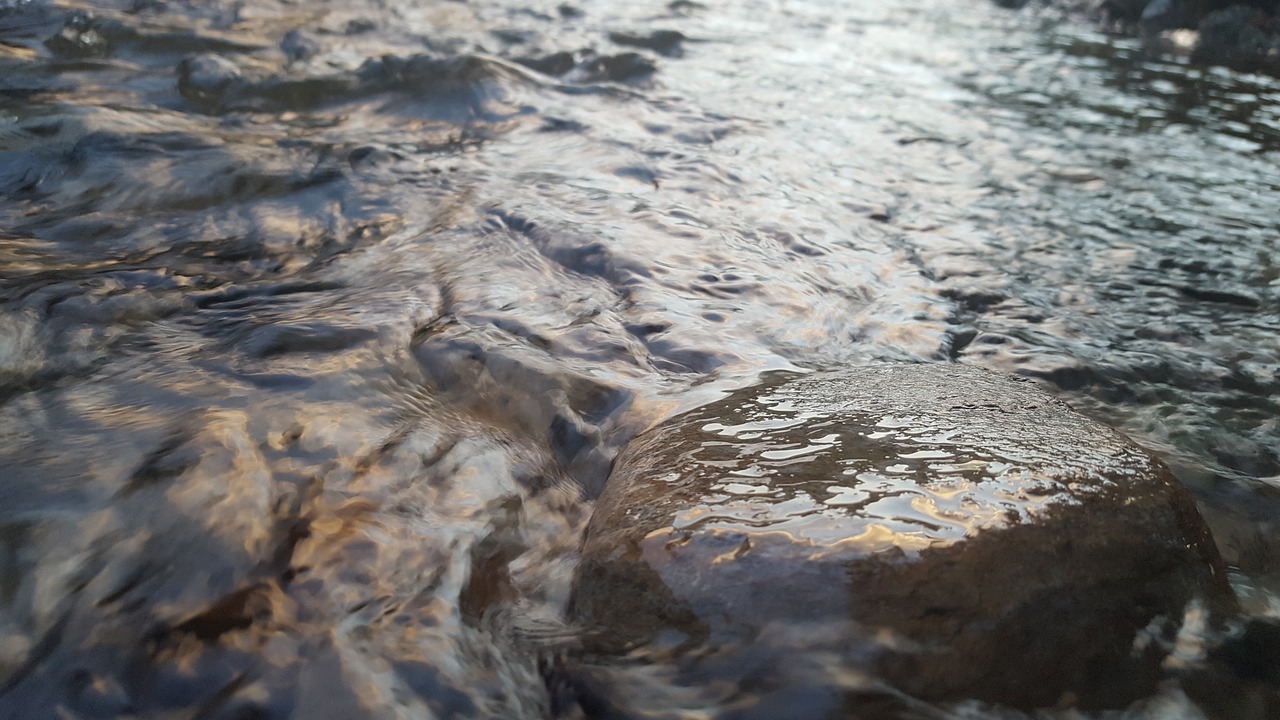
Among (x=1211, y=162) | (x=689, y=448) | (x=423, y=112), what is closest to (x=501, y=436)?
(x=689, y=448)

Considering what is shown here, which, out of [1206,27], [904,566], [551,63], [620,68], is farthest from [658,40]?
[904,566]

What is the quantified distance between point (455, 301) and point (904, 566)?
2.02 meters

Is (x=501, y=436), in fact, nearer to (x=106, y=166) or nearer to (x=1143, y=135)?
(x=106, y=166)

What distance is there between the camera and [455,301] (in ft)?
10.9

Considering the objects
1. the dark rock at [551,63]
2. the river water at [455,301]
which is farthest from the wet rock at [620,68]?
the dark rock at [551,63]

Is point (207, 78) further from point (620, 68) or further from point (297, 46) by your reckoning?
point (620, 68)

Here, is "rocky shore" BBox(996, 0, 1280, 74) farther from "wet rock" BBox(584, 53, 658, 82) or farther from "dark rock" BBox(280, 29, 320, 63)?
"dark rock" BBox(280, 29, 320, 63)

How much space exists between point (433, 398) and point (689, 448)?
87 centimetres

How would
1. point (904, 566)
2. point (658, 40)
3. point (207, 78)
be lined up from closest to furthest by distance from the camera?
point (904, 566)
point (207, 78)
point (658, 40)

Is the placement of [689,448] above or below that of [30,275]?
above

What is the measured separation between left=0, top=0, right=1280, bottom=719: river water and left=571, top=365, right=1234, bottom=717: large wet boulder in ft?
0.63

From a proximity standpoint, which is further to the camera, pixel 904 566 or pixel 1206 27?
pixel 1206 27

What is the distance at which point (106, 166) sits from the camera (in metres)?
4.13

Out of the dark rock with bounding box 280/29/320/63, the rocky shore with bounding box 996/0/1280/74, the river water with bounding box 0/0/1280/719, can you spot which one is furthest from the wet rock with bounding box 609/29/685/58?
the rocky shore with bounding box 996/0/1280/74
